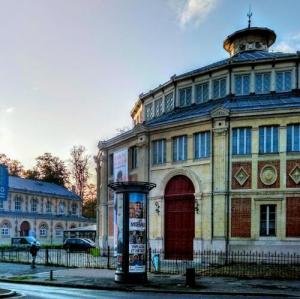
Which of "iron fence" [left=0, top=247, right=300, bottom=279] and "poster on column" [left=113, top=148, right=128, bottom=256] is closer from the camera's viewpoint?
"iron fence" [left=0, top=247, right=300, bottom=279]

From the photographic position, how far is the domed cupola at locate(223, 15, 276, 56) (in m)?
42.5

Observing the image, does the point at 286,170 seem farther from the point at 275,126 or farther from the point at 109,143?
the point at 109,143

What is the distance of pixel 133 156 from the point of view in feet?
120

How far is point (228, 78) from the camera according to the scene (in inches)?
1391

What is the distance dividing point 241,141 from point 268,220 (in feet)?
16.8

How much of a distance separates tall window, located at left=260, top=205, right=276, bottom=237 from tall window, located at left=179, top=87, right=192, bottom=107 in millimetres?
11337

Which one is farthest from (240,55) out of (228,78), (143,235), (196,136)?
(143,235)

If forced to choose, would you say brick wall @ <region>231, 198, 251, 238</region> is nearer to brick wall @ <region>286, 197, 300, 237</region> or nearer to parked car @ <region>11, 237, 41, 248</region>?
brick wall @ <region>286, 197, 300, 237</region>

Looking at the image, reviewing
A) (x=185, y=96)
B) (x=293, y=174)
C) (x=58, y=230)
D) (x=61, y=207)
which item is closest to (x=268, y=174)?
(x=293, y=174)

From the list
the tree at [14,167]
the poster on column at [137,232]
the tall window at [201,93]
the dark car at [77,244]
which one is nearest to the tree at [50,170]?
the tree at [14,167]

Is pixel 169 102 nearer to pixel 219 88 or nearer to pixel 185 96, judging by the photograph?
pixel 185 96

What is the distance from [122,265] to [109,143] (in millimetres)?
19582

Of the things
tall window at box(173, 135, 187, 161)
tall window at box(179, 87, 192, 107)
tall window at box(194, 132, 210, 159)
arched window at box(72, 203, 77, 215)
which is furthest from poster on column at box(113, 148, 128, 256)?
arched window at box(72, 203, 77, 215)

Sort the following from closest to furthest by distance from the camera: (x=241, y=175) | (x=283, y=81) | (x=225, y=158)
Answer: (x=241, y=175) → (x=225, y=158) → (x=283, y=81)
